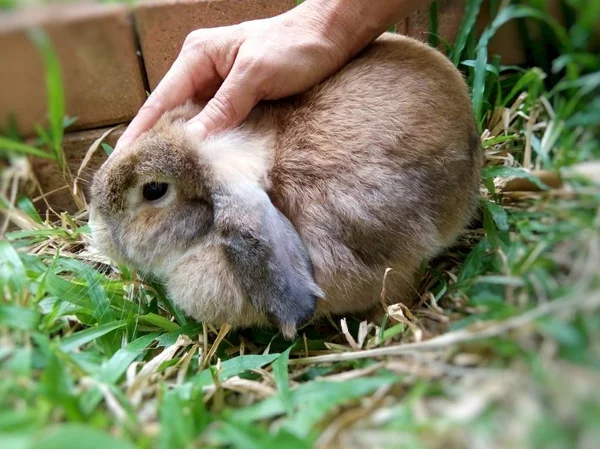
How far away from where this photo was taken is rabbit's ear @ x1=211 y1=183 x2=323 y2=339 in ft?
5.28

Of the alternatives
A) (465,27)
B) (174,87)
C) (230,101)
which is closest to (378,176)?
(230,101)

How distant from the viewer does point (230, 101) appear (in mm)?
1891

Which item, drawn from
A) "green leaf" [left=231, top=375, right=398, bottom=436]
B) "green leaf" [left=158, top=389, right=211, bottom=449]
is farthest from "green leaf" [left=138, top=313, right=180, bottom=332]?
"green leaf" [left=231, top=375, right=398, bottom=436]

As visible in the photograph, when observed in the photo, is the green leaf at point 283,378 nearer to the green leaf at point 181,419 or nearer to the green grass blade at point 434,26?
the green leaf at point 181,419

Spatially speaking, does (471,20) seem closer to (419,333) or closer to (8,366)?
(419,333)

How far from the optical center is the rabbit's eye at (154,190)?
1844 millimetres

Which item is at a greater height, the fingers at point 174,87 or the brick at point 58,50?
the brick at point 58,50

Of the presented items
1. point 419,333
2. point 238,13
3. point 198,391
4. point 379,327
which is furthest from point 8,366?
point 238,13

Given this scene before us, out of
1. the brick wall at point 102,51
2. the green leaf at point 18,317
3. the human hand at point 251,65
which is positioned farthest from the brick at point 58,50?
the human hand at point 251,65

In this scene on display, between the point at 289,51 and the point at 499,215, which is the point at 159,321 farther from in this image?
the point at 499,215

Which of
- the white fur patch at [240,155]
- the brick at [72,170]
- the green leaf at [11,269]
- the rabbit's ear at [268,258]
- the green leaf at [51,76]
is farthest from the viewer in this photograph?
the brick at [72,170]

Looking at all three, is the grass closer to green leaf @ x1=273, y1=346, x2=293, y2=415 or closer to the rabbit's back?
green leaf @ x1=273, y1=346, x2=293, y2=415

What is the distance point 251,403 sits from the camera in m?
1.15

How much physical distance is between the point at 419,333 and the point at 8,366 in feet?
2.60
